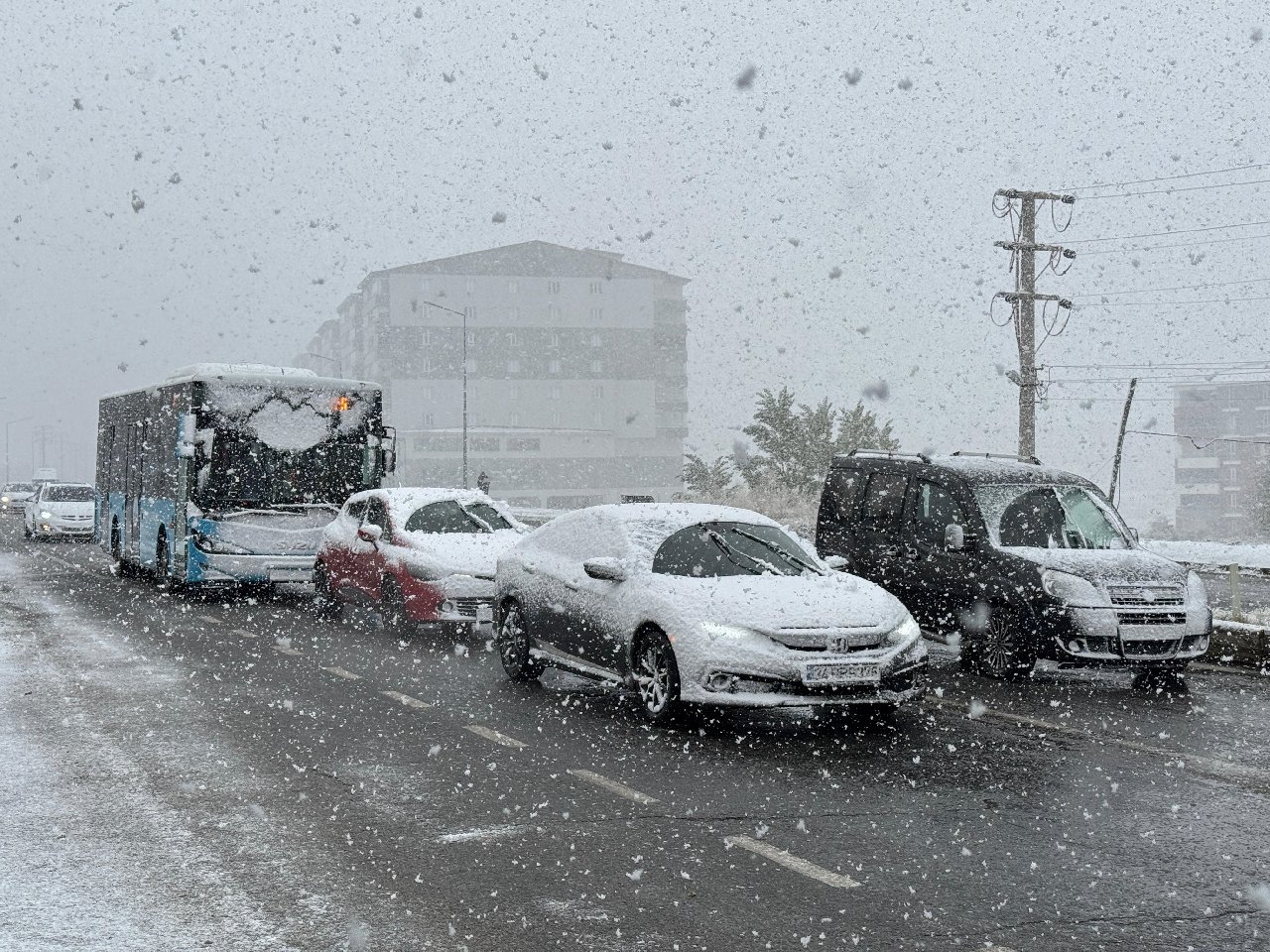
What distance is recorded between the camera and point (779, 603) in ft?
29.9

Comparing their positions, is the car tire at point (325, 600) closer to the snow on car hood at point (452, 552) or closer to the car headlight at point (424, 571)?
the snow on car hood at point (452, 552)

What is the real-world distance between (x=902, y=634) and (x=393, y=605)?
739 centimetres

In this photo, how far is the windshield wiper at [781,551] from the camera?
10312 mm

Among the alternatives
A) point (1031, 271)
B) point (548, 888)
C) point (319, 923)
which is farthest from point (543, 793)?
point (1031, 271)

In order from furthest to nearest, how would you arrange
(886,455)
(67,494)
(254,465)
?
(67,494)
(254,465)
(886,455)

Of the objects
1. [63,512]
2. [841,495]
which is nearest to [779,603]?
[841,495]

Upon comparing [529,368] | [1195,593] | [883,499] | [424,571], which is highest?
[529,368]

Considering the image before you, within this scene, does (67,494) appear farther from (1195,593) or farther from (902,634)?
(902,634)

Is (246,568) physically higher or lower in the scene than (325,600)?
higher

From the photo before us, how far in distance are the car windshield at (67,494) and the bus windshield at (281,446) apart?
23.9 m

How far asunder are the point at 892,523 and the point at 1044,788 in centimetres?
611

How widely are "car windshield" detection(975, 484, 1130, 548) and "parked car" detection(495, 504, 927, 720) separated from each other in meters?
2.60

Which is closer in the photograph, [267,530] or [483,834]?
[483,834]

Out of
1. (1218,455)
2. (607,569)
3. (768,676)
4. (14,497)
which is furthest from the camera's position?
(1218,455)
